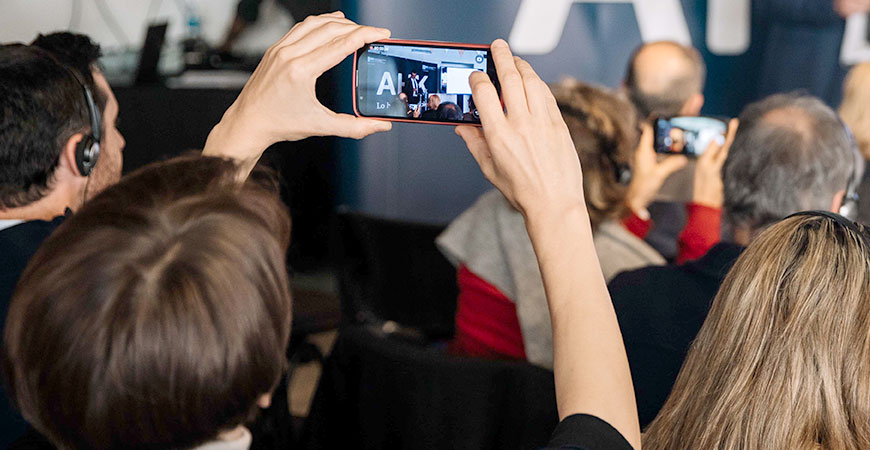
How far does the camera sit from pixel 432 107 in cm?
95

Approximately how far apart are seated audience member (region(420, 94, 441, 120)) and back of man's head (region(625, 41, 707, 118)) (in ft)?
6.19

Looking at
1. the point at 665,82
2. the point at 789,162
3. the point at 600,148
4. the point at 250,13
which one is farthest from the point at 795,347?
the point at 250,13

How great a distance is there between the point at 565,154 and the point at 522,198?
6 cm

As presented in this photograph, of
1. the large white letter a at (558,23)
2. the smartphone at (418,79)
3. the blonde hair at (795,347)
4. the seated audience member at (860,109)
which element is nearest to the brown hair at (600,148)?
the smartphone at (418,79)

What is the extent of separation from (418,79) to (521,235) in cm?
73

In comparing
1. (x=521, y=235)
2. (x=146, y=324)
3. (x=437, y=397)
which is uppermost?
(x=146, y=324)

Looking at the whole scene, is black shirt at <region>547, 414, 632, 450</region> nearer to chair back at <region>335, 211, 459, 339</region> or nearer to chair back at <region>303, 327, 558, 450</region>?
chair back at <region>303, 327, 558, 450</region>

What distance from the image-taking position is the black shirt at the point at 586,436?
603 millimetres

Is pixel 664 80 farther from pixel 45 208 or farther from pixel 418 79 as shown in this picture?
pixel 45 208

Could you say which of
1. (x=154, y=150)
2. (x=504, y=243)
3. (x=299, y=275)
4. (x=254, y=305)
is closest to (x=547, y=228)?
(x=254, y=305)

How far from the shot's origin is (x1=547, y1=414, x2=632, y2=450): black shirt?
603mm

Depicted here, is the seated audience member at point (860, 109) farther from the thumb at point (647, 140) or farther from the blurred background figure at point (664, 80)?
the thumb at point (647, 140)

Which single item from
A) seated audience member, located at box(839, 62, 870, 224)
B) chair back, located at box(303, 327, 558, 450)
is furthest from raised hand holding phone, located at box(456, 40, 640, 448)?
seated audience member, located at box(839, 62, 870, 224)

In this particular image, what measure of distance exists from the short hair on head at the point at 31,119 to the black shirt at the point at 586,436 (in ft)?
3.57
